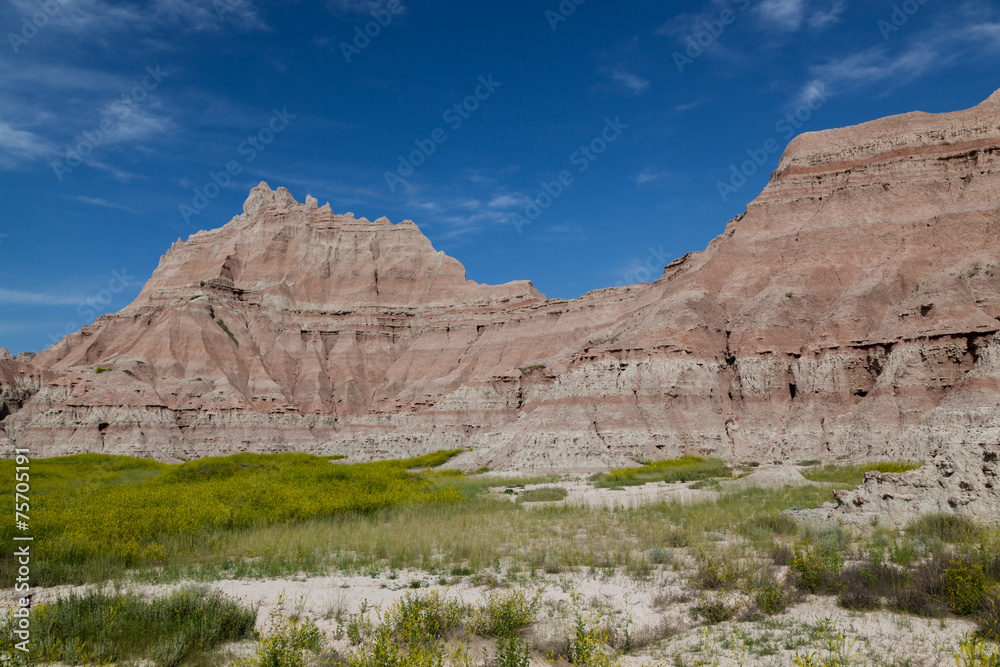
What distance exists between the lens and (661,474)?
33.2 metres

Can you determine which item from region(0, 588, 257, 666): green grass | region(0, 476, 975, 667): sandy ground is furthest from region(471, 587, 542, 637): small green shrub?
region(0, 588, 257, 666): green grass

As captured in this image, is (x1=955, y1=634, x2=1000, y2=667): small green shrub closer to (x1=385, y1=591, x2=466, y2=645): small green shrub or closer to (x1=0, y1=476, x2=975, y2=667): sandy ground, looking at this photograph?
(x1=0, y1=476, x2=975, y2=667): sandy ground

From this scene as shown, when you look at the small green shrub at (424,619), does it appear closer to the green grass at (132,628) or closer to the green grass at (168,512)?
the green grass at (132,628)

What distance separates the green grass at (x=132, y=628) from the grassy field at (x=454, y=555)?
0.03 meters

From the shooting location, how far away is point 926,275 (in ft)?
154

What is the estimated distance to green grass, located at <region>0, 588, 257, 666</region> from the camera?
25.1 feet

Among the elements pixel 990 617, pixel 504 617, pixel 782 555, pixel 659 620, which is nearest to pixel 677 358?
pixel 782 555

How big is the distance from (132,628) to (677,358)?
4518cm

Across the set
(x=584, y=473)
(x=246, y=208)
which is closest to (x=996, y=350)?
(x=584, y=473)

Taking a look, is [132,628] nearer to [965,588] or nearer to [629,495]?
[965,588]

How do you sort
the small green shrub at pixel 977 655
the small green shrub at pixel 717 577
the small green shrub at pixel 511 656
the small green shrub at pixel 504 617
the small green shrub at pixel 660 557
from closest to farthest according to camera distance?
the small green shrub at pixel 977 655, the small green shrub at pixel 511 656, the small green shrub at pixel 504 617, the small green shrub at pixel 717 577, the small green shrub at pixel 660 557

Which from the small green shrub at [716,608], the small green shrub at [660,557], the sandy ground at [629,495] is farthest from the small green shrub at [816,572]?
the sandy ground at [629,495]

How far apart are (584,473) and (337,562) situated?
28.6 meters

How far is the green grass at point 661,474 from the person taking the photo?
30.6 meters
